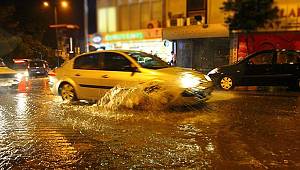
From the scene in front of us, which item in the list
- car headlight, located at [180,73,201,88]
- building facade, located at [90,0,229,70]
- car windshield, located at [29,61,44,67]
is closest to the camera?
car headlight, located at [180,73,201,88]

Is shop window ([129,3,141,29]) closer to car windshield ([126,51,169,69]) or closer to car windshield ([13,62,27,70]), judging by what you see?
car windshield ([13,62,27,70])

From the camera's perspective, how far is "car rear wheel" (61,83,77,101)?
449 inches

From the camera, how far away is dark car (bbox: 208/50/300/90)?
13.8m

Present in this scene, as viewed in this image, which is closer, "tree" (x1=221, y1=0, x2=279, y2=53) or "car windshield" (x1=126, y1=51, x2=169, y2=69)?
"car windshield" (x1=126, y1=51, x2=169, y2=69)

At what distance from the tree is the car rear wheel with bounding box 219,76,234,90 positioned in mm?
6678

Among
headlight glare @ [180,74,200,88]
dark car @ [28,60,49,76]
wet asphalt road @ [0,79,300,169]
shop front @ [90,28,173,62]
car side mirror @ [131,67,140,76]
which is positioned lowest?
wet asphalt road @ [0,79,300,169]

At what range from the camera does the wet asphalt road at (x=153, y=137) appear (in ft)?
18.5

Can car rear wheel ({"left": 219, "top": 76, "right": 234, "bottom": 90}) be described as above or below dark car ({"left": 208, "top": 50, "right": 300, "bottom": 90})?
below

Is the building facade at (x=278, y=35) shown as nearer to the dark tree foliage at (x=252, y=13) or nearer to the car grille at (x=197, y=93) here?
the dark tree foliage at (x=252, y=13)

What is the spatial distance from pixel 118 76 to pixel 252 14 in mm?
12256

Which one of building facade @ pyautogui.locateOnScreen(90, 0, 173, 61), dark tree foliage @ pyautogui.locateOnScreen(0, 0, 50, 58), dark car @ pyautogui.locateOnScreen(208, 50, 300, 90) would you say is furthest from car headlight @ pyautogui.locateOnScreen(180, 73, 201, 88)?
dark tree foliage @ pyautogui.locateOnScreen(0, 0, 50, 58)

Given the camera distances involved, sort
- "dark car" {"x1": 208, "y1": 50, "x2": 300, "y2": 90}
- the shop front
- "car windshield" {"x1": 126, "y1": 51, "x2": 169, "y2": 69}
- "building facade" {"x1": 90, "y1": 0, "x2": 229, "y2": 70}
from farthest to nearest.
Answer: the shop front
"building facade" {"x1": 90, "y1": 0, "x2": 229, "y2": 70}
"dark car" {"x1": 208, "y1": 50, "x2": 300, "y2": 90}
"car windshield" {"x1": 126, "y1": 51, "x2": 169, "y2": 69}

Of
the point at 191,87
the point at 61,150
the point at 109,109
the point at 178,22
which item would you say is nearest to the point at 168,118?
the point at 191,87

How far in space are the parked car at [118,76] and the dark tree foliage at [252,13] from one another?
10910 mm
